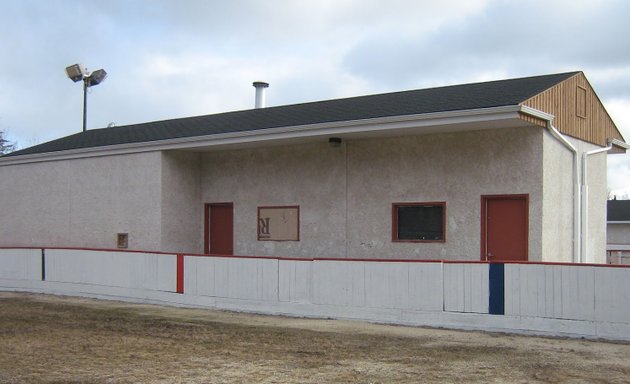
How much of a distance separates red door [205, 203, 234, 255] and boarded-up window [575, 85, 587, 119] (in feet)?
30.0

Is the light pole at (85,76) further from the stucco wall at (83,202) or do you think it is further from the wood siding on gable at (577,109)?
the wood siding on gable at (577,109)

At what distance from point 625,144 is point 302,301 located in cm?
1088

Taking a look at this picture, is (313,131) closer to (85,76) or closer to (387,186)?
(387,186)

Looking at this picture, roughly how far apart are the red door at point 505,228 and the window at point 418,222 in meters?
0.94

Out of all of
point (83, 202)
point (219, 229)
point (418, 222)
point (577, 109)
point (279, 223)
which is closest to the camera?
point (418, 222)

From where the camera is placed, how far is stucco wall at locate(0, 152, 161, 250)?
20.2m

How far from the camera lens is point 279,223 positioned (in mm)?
19156

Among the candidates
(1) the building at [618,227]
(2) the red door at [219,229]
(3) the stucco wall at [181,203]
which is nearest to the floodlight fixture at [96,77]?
(3) the stucco wall at [181,203]

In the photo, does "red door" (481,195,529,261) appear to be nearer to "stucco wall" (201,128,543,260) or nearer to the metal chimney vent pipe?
"stucco wall" (201,128,543,260)

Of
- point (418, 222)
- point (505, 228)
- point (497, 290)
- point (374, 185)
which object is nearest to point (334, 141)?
point (374, 185)

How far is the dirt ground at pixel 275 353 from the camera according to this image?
8828mm

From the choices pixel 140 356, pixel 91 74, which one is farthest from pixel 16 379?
pixel 91 74

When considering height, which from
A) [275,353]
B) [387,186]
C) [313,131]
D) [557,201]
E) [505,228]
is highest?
[313,131]

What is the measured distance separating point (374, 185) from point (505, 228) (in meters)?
3.27
